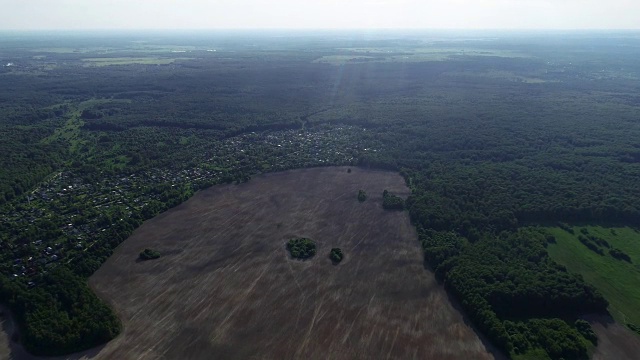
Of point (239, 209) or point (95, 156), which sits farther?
point (95, 156)

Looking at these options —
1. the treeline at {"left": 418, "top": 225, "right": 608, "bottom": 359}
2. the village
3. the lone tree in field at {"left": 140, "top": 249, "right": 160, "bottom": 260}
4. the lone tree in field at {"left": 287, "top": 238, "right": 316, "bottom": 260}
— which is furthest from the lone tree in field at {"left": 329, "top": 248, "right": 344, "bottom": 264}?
the village

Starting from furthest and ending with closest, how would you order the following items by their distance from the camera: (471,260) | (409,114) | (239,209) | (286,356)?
1. (409,114)
2. (239,209)
3. (471,260)
4. (286,356)

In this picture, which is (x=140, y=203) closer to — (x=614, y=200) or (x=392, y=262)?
(x=392, y=262)

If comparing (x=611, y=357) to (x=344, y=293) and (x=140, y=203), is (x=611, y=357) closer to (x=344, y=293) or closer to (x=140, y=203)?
(x=344, y=293)

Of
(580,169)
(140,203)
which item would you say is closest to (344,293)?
(140,203)

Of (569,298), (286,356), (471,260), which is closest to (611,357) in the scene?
(569,298)

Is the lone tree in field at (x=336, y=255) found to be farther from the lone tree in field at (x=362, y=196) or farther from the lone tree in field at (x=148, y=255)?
the lone tree in field at (x=148, y=255)

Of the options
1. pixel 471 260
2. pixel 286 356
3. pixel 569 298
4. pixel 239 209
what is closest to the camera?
pixel 286 356

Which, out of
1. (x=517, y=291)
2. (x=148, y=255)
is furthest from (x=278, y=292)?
(x=517, y=291)
